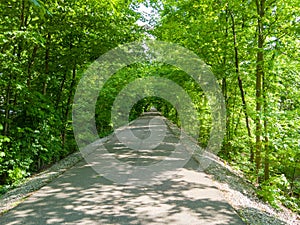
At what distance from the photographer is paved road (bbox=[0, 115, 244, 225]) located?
434 centimetres

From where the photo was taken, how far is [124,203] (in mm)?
5078

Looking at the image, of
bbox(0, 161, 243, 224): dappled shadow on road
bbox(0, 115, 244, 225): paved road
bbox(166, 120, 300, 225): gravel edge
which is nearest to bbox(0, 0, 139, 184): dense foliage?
bbox(0, 115, 244, 225): paved road

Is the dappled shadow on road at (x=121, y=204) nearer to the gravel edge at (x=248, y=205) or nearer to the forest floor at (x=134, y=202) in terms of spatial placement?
the forest floor at (x=134, y=202)

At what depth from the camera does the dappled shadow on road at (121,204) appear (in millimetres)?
4336

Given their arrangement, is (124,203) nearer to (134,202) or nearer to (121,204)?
(121,204)

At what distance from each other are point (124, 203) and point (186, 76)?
997cm

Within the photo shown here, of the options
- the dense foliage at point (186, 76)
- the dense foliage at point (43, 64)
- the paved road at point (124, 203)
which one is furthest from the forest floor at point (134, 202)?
the dense foliage at point (43, 64)

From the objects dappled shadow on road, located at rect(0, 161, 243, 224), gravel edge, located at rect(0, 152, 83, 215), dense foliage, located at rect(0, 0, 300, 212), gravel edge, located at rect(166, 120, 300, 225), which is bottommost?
gravel edge, located at rect(166, 120, 300, 225)

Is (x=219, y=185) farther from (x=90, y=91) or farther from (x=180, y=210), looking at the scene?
(x=90, y=91)

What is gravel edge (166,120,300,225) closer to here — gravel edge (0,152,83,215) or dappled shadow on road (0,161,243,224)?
dappled shadow on road (0,161,243,224)

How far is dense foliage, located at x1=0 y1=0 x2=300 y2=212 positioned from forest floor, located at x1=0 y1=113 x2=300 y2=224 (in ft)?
3.55

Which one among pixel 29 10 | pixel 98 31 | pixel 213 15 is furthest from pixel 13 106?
pixel 213 15

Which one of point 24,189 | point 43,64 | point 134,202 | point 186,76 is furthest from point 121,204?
point 186,76

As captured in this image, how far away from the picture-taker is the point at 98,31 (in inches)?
391
